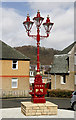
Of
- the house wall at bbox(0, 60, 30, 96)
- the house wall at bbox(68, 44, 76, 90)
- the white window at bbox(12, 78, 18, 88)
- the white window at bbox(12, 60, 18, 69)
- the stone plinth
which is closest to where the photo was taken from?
the stone plinth

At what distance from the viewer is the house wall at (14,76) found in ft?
112

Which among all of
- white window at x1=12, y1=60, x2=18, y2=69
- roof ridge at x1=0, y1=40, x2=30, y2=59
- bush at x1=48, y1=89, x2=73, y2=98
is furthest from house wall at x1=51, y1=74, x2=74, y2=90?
white window at x1=12, y1=60, x2=18, y2=69

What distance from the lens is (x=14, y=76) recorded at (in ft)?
117

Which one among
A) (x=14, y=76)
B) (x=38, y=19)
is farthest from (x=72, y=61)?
(x=38, y=19)

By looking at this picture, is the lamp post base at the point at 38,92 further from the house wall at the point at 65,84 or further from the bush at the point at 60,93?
the house wall at the point at 65,84

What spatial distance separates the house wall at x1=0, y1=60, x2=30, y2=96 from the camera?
34191 millimetres

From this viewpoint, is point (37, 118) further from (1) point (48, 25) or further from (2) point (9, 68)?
(2) point (9, 68)

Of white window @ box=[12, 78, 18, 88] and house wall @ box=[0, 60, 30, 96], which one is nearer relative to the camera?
house wall @ box=[0, 60, 30, 96]

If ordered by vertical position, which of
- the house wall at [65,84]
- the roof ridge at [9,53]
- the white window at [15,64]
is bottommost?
the house wall at [65,84]

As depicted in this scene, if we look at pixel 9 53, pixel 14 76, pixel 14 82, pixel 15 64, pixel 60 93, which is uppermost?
pixel 9 53

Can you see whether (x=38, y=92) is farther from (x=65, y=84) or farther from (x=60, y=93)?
(x=65, y=84)

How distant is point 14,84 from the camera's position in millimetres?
35375

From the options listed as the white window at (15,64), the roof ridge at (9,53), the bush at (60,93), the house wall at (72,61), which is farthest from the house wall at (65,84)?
the white window at (15,64)

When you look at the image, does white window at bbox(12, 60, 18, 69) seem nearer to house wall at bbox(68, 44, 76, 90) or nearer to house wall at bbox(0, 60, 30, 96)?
house wall at bbox(0, 60, 30, 96)
